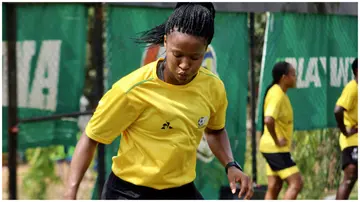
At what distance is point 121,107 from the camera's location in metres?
4.11

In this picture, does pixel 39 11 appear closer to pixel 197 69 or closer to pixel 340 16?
pixel 197 69

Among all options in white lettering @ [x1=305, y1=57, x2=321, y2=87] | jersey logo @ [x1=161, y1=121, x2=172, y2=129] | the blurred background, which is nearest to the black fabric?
the blurred background

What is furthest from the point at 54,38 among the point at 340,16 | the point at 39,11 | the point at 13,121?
the point at 340,16

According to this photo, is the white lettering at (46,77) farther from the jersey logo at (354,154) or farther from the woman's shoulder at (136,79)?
the jersey logo at (354,154)

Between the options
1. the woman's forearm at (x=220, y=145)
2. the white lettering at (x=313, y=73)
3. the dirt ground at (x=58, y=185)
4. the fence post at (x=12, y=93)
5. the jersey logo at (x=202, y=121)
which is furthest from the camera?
the white lettering at (x=313, y=73)

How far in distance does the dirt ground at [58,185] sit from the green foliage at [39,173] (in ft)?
0.15

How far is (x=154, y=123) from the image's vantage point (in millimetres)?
4199

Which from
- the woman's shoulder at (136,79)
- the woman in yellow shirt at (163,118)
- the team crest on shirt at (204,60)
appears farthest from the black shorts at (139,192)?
the team crest on shirt at (204,60)

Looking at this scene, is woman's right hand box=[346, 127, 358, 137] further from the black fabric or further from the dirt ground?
the dirt ground

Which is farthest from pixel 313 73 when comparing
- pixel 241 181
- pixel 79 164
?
pixel 79 164

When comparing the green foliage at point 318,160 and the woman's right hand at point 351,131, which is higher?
the woman's right hand at point 351,131

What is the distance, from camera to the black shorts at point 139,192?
434 centimetres

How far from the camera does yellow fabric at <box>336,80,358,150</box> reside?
26.7 ft

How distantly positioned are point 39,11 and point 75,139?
1.14 meters
